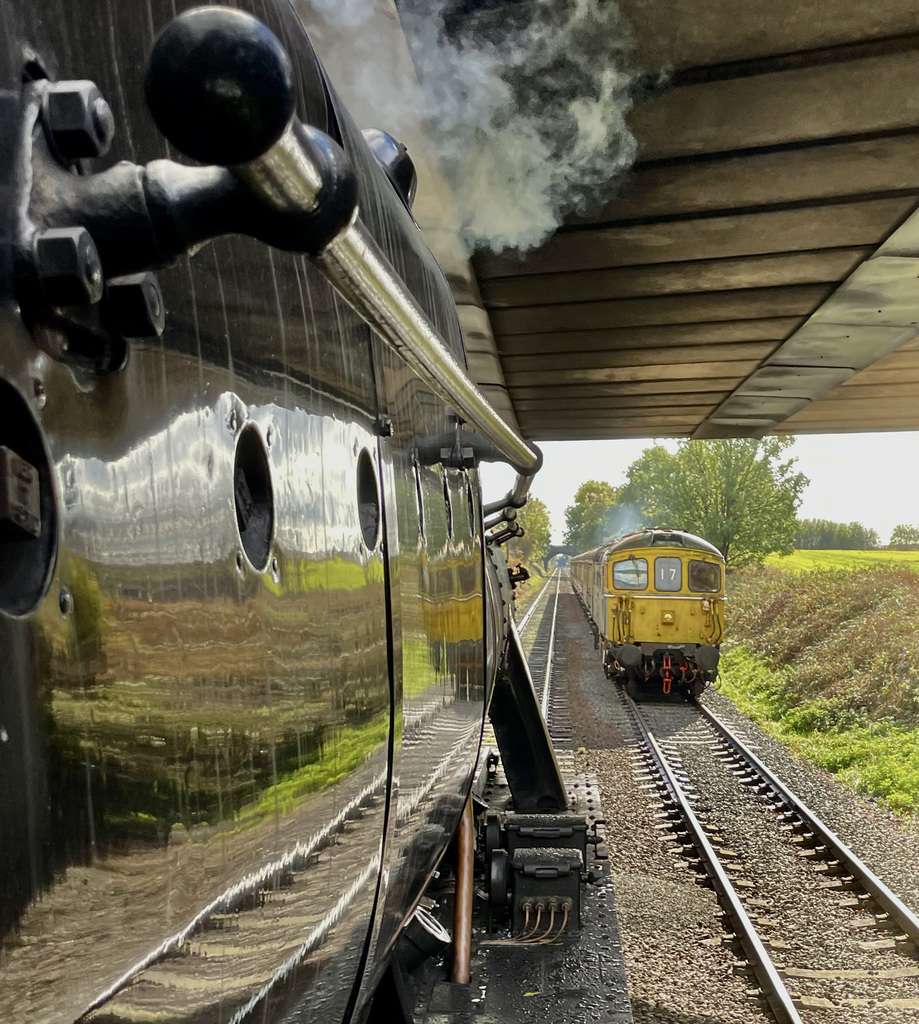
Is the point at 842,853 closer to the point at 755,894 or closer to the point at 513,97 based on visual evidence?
the point at 755,894

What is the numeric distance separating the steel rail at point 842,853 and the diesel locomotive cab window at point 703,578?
17.4 ft

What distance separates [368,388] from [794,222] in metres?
4.58

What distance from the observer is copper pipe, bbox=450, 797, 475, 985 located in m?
3.40

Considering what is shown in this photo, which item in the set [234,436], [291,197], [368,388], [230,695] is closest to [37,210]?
[291,197]

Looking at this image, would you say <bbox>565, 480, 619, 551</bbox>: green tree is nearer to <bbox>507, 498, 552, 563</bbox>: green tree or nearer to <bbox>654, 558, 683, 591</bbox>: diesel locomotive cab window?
<bbox>507, 498, 552, 563</bbox>: green tree

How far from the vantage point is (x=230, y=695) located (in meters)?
0.89

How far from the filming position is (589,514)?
422 ft

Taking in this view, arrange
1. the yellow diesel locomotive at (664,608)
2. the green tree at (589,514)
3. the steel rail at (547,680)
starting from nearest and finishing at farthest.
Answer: the steel rail at (547,680) < the yellow diesel locomotive at (664,608) < the green tree at (589,514)

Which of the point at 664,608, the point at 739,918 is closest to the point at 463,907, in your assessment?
the point at 739,918

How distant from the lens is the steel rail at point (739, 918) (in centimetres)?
559

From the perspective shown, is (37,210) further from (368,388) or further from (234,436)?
(368,388)

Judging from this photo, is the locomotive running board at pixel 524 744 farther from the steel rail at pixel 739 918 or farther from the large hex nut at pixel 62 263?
the large hex nut at pixel 62 263

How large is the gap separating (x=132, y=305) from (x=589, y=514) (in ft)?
425

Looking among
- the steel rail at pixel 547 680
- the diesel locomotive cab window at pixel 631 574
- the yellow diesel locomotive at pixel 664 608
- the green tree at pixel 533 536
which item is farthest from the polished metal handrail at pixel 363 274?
the green tree at pixel 533 536
